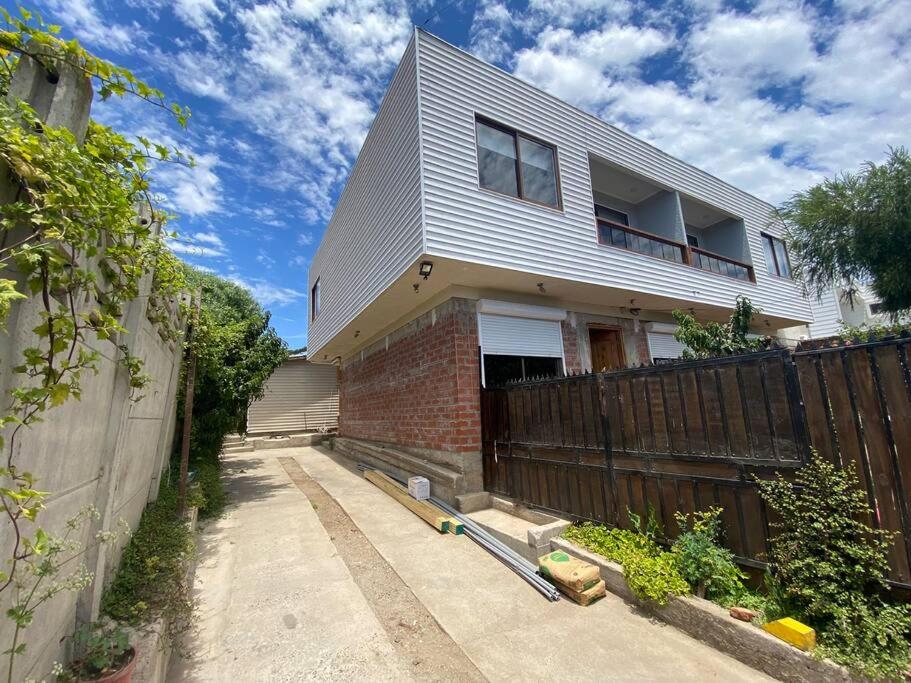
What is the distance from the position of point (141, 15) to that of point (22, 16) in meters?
2.97

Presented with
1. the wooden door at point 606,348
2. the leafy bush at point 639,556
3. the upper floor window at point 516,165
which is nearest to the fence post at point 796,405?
the leafy bush at point 639,556

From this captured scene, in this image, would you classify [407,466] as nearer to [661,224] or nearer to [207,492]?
[207,492]

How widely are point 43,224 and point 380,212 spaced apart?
607 centimetres

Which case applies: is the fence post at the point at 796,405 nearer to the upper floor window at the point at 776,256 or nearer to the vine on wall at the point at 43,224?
the vine on wall at the point at 43,224

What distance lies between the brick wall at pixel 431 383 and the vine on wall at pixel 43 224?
4916mm

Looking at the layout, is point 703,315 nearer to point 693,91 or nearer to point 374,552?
point 693,91

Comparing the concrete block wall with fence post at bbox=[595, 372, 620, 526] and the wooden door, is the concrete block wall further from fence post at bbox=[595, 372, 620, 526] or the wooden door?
the wooden door

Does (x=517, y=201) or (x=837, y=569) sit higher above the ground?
(x=517, y=201)

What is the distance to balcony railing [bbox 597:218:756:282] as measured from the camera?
7.52 m

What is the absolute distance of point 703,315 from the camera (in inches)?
380

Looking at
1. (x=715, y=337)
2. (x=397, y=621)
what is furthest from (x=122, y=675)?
(x=715, y=337)

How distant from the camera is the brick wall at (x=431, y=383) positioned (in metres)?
6.39

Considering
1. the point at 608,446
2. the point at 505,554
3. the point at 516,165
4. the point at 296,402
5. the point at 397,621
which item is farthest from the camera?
the point at 296,402

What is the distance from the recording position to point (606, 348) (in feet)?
28.3
